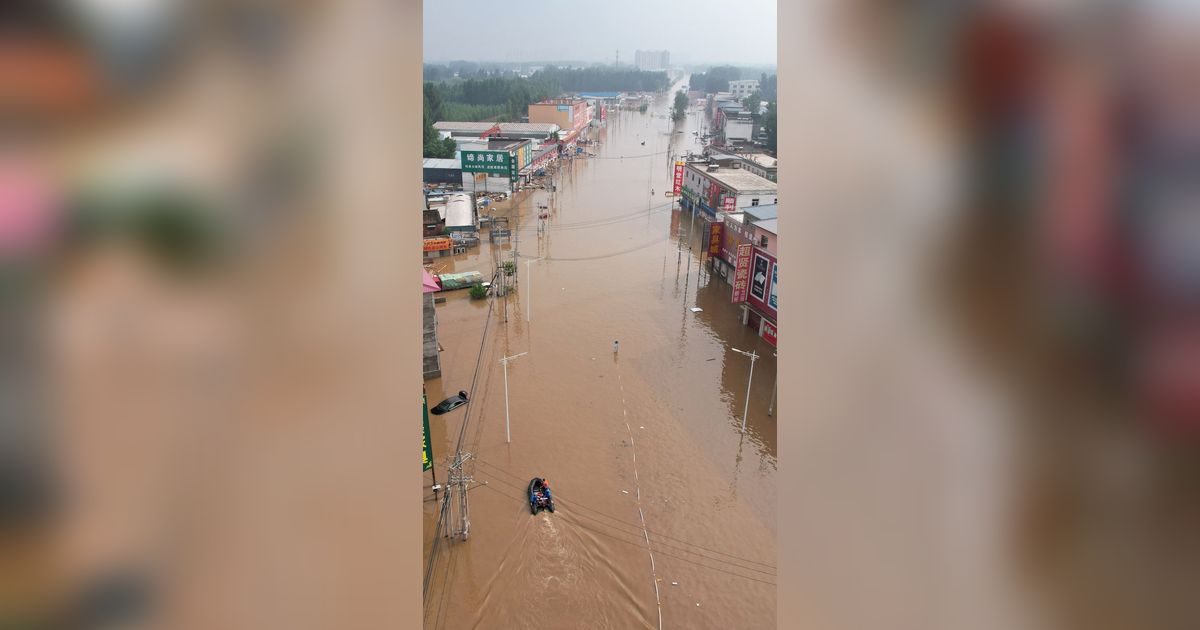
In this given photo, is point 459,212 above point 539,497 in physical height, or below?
above

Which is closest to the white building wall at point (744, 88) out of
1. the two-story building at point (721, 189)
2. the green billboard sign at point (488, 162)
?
the two-story building at point (721, 189)

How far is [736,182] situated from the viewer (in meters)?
15.1

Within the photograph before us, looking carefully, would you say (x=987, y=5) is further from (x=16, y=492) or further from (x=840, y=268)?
(x=16, y=492)

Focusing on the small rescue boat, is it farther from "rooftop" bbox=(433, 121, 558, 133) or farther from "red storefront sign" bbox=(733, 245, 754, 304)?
"rooftop" bbox=(433, 121, 558, 133)

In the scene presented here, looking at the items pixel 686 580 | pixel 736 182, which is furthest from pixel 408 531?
pixel 736 182

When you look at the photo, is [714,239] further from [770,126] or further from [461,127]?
[770,126]

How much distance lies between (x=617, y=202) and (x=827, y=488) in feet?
62.0

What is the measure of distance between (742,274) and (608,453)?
4360mm

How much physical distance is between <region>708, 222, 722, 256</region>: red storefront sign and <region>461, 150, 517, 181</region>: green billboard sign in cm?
789

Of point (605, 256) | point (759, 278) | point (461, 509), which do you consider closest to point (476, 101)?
point (605, 256)

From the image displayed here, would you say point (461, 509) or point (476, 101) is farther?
point (476, 101)

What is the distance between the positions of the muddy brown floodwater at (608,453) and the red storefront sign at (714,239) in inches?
21.5

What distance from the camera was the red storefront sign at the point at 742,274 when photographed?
9672 millimetres

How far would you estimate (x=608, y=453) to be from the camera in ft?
22.7
